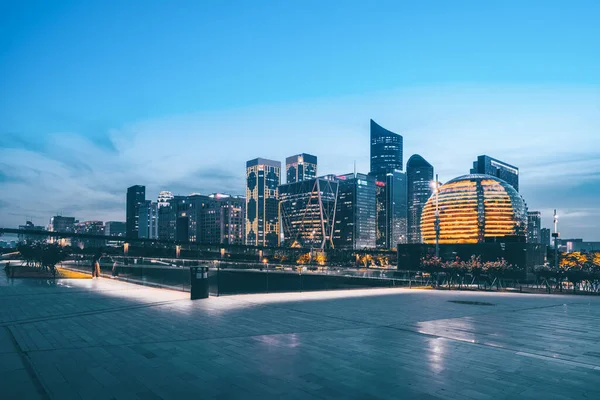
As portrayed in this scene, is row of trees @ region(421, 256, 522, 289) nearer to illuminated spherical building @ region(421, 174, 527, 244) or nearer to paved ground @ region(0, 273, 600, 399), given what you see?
paved ground @ region(0, 273, 600, 399)

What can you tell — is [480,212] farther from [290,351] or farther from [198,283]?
[290,351]

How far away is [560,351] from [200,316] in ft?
41.1

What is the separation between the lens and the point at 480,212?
109 meters

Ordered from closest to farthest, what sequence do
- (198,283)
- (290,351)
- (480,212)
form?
(290,351) → (198,283) → (480,212)

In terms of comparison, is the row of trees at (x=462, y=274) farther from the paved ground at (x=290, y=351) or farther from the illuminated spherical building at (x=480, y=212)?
the illuminated spherical building at (x=480, y=212)

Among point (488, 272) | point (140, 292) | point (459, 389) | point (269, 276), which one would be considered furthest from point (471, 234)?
point (459, 389)

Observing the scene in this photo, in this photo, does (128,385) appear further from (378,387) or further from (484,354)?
(484,354)

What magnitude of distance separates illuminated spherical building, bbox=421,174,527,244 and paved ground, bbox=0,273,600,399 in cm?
9424

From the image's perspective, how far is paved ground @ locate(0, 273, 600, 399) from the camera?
855 cm

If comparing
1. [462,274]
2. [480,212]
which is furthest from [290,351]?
[480,212]

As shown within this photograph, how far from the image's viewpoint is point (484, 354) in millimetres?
11453

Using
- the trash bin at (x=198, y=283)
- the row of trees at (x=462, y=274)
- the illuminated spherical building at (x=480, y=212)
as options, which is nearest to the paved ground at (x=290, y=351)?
the trash bin at (x=198, y=283)

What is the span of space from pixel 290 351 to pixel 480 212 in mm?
108285

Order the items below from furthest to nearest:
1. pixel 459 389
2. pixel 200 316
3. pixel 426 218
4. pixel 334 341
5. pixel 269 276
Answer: pixel 426 218, pixel 269 276, pixel 200 316, pixel 334 341, pixel 459 389
